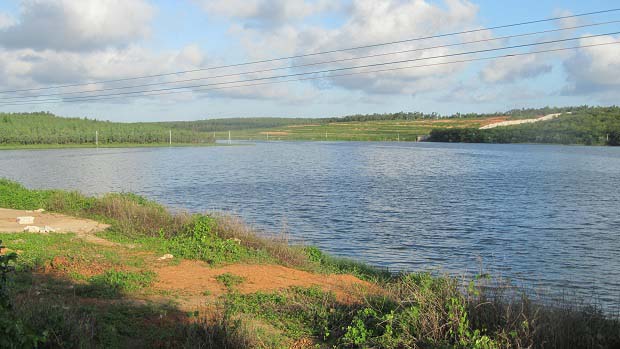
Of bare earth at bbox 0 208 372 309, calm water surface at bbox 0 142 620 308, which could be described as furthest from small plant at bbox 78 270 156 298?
calm water surface at bbox 0 142 620 308

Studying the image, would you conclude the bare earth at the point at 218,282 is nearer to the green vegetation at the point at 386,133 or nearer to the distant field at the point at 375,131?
the green vegetation at the point at 386,133

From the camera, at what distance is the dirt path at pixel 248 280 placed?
11328mm

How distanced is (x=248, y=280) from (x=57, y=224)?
9.75 meters

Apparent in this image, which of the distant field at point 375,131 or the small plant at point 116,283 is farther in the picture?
the distant field at point 375,131

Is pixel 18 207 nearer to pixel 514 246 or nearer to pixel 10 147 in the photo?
pixel 514 246

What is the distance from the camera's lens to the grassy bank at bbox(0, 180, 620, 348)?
770 centimetres

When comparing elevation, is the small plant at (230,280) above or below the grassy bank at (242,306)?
below

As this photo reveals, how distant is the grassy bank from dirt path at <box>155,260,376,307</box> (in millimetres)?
48

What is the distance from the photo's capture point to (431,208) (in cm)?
2877

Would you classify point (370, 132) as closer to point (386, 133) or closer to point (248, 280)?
point (386, 133)

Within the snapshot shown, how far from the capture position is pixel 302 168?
56.4 meters

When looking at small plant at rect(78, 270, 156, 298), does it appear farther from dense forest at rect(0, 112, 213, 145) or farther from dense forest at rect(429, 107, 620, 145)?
dense forest at rect(429, 107, 620, 145)

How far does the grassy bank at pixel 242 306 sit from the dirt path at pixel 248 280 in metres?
0.05

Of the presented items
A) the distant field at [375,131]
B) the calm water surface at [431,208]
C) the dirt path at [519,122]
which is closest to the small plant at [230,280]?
the calm water surface at [431,208]
